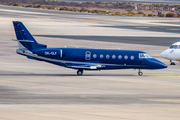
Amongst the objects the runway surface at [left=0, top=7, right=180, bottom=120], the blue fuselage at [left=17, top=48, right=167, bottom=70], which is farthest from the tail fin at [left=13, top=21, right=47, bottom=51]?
the runway surface at [left=0, top=7, right=180, bottom=120]

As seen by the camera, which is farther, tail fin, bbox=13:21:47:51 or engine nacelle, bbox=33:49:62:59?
tail fin, bbox=13:21:47:51

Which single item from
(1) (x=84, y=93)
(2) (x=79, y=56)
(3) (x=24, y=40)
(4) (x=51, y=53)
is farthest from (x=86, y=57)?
(1) (x=84, y=93)

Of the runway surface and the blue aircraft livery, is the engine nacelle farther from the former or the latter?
the runway surface

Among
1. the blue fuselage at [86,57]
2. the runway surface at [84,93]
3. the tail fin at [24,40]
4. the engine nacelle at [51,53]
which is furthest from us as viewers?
the tail fin at [24,40]

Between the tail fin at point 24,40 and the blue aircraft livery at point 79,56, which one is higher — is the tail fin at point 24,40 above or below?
above

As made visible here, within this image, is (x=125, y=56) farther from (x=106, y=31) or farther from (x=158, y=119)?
(x=106, y=31)

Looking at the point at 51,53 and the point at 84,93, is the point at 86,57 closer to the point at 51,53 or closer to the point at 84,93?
the point at 51,53

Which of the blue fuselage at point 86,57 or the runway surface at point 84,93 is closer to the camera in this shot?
the runway surface at point 84,93

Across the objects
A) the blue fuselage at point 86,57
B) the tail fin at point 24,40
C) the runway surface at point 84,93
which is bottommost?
the runway surface at point 84,93

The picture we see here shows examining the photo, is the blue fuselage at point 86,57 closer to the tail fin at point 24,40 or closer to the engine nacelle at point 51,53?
the engine nacelle at point 51,53

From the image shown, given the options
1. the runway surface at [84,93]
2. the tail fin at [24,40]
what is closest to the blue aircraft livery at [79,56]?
the tail fin at [24,40]

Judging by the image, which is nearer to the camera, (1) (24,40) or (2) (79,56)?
(2) (79,56)

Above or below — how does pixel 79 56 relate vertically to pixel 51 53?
below

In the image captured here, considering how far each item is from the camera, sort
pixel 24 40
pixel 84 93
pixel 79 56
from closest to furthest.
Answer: pixel 84 93 < pixel 79 56 < pixel 24 40
